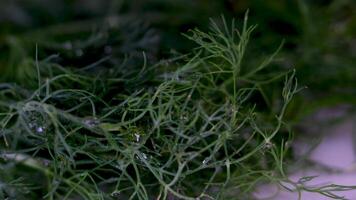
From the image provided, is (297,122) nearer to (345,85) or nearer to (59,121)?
(345,85)

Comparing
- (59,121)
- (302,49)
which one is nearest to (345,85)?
(302,49)

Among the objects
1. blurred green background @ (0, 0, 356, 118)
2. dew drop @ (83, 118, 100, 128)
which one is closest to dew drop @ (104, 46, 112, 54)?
blurred green background @ (0, 0, 356, 118)

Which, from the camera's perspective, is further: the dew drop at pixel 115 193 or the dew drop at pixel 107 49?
the dew drop at pixel 107 49

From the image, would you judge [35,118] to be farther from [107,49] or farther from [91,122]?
[107,49]

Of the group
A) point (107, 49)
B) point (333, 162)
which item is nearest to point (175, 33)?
point (107, 49)

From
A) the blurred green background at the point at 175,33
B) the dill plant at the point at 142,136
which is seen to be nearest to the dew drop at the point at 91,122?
the dill plant at the point at 142,136

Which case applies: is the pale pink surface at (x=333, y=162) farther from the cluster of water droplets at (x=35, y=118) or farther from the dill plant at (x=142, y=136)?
the cluster of water droplets at (x=35, y=118)
